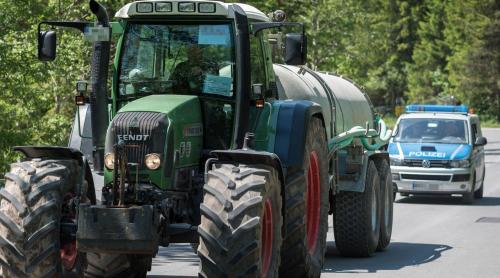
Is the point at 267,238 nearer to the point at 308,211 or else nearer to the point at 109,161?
the point at 109,161

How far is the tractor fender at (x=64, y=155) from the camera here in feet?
36.2

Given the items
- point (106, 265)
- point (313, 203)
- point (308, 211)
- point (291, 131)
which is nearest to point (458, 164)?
point (313, 203)

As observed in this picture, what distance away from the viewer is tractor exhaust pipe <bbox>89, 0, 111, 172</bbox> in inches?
457

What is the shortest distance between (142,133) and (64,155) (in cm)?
80

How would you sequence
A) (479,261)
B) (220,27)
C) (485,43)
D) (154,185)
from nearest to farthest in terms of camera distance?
1. (154,185)
2. (220,27)
3. (479,261)
4. (485,43)

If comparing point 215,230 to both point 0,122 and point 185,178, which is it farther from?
point 0,122

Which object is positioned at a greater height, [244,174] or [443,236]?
[244,174]

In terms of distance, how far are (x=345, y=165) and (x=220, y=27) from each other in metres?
4.86

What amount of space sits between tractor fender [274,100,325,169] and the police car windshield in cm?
1498

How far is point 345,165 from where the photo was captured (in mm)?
16203

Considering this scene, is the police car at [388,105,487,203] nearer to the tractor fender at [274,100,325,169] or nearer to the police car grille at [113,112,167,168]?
the tractor fender at [274,100,325,169]

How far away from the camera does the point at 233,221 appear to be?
32.6 feet

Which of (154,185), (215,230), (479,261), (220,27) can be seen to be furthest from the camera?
(479,261)

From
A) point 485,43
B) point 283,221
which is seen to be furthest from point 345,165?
point 485,43
